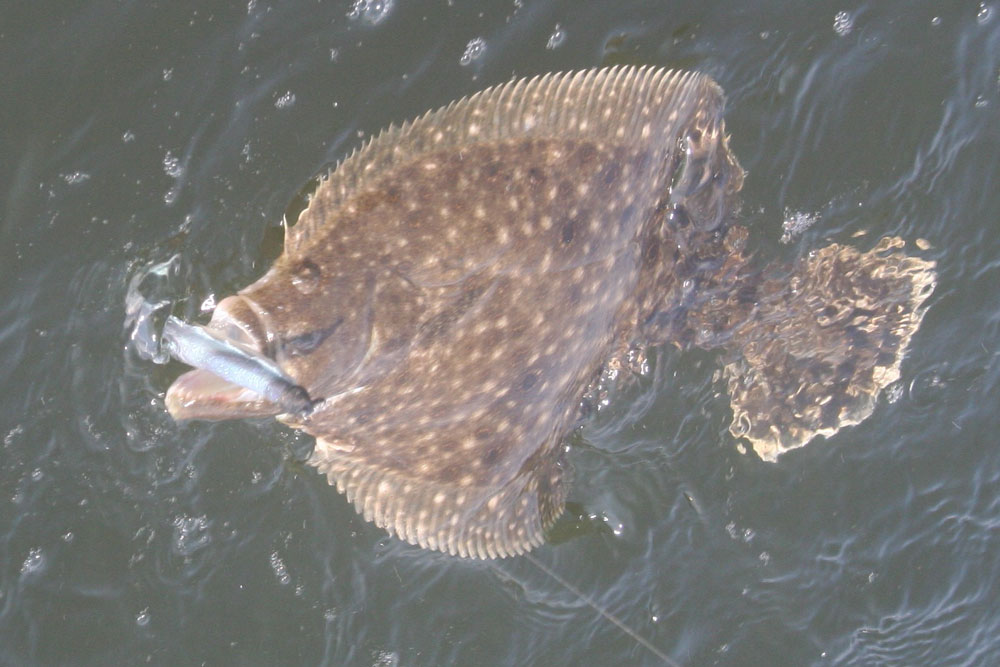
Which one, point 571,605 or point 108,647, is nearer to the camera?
point 108,647

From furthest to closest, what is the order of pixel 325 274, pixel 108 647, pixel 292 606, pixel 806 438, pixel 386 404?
pixel 806 438, pixel 292 606, pixel 108 647, pixel 386 404, pixel 325 274

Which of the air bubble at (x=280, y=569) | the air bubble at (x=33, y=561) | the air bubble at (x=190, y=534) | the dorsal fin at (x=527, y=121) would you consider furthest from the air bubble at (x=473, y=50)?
the air bubble at (x=33, y=561)

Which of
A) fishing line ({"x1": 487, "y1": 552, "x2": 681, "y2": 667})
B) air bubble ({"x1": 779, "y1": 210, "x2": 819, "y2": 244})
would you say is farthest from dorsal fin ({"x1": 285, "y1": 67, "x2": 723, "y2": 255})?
fishing line ({"x1": 487, "y1": 552, "x2": 681, "y2": 667})

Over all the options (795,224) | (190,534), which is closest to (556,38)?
(795,224)

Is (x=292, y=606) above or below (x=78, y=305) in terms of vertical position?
below

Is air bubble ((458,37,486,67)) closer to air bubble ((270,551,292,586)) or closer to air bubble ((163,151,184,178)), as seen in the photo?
air bubble ((163,151,184,178))

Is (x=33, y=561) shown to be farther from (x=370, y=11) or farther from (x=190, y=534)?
(x=370, y=11)

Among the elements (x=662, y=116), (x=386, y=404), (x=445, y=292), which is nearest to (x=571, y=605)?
(x=386, y=404)

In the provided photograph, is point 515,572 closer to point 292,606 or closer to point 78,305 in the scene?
point 292,606
